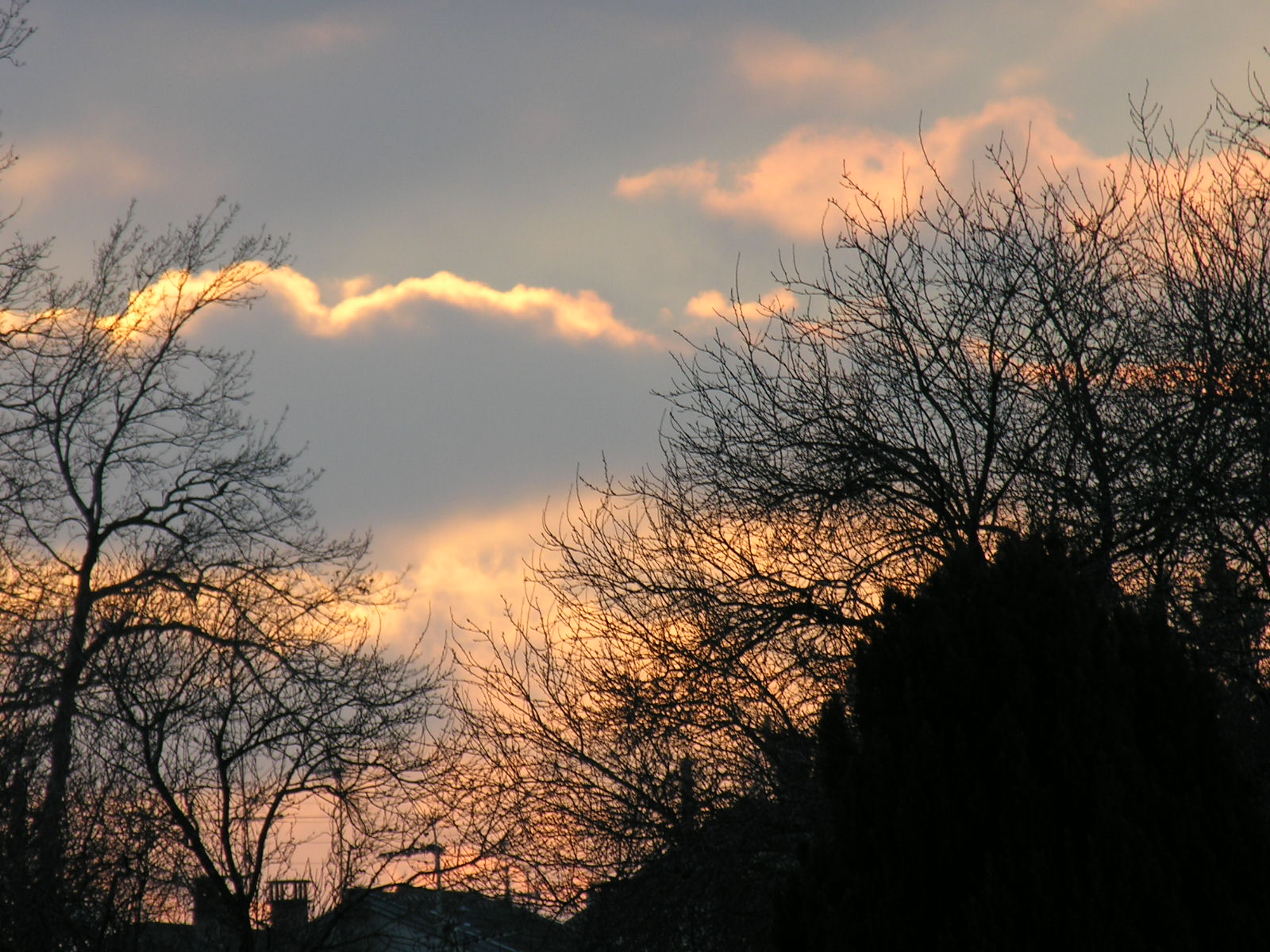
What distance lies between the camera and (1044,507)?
1186 centimetres

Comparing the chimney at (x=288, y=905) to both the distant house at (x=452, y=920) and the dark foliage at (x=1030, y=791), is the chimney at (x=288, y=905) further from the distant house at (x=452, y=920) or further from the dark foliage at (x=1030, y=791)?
the dark foliage at (x=1030, y=791)

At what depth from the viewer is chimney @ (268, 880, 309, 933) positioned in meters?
18.3

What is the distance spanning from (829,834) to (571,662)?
5.93 meters

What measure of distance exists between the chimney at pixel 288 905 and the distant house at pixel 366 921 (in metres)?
0.01

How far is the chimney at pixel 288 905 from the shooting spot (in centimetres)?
1831

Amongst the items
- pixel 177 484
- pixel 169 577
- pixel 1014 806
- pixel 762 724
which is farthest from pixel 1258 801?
pixel 177 484

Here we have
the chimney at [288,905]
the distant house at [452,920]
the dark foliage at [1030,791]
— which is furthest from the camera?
the chimney at [288,905]

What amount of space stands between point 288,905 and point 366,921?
119 centimetres

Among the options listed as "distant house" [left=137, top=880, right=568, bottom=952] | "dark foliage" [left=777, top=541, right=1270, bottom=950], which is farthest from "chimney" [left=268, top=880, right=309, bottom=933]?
"dark foliage" [left=777, top=541, right=1270, bottom=950]

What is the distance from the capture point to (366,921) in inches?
755

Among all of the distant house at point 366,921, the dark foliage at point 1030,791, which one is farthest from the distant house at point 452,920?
the dark foliage at point 1030,791

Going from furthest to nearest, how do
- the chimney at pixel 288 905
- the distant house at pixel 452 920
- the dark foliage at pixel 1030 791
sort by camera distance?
the chimney at pixel 288 905 → the distant house at pixel 452 920 → the dark foliage at pixel 1030 791

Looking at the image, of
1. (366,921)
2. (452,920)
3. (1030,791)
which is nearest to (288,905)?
(366,921)

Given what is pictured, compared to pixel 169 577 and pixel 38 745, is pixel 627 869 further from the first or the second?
pixel 169 577
